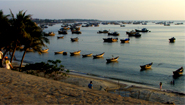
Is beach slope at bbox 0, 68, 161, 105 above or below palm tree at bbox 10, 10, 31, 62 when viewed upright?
below

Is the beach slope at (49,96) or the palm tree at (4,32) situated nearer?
the beach slope at (49,96)

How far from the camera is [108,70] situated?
30234mm

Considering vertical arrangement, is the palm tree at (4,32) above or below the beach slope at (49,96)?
above

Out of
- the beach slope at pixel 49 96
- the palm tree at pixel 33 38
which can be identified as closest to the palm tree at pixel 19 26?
the palm tree at pixel 33 38

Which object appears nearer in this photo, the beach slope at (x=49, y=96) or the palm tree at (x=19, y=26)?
the beach slope at (x=49, y=96)

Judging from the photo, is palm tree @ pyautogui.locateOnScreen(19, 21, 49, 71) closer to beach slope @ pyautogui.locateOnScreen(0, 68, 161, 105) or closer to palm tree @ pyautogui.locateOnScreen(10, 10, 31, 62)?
palm tree @ pyautogui.locateOnScreen(10, 10, 31, 62)

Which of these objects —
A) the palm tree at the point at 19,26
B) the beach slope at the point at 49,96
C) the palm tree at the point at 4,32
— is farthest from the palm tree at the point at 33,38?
the beach slope at the point at 49,96

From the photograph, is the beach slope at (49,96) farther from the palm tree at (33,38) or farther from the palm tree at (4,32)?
the palm tree at (4,32)

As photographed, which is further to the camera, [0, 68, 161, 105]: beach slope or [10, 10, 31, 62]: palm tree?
[10, 10, 31, 62]: palm tree

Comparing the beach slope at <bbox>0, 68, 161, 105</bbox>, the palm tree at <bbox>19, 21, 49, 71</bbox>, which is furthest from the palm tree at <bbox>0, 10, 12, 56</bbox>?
the beach slope at <bbox>0, 68, 161, 105</bbox>

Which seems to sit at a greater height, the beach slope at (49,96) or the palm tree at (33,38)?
the palm tree at (33,38)

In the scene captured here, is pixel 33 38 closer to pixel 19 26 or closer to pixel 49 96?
pixel 19 26

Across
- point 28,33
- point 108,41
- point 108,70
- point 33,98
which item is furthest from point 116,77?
point 108,41

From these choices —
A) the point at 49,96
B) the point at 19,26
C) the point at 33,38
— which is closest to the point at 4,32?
the point at 19,26
